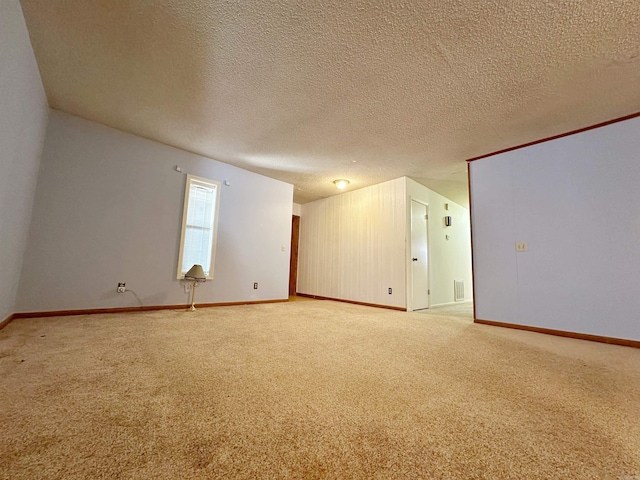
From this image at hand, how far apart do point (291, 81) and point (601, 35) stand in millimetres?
2381

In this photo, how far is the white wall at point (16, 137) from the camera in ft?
5.86

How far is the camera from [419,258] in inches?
188

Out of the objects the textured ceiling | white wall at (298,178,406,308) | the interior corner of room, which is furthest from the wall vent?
the textured ceiling

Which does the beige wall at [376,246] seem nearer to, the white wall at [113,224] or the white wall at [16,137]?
the white wall at [113,224]

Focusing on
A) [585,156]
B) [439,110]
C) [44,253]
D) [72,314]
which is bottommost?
[72,314]

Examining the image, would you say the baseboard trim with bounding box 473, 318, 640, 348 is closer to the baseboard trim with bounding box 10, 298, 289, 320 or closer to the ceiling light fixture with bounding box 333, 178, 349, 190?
the ceiling light fixture with bounding box 333, 178, 349, 190

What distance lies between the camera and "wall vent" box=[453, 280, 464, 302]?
5.77m

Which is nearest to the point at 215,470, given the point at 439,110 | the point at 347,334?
the point at 347,334

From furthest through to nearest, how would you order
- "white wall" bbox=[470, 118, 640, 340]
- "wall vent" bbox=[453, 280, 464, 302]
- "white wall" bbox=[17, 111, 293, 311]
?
"wall vent" bbox=[453, 280, 464, 302]
"white wall" bbox=[17, 111, 293, 311]
"white wall" bbox=[470, 118, 640, 340]

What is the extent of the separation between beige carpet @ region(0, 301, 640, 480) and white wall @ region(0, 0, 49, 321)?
0.78 metres

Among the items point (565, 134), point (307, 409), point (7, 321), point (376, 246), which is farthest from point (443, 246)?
point (7, 321)

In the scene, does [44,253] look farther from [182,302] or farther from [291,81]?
[291,81]

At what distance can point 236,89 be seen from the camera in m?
2.56

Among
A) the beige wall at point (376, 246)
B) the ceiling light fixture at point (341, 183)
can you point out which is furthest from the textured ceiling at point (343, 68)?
the beige wall at point (376, 246)
